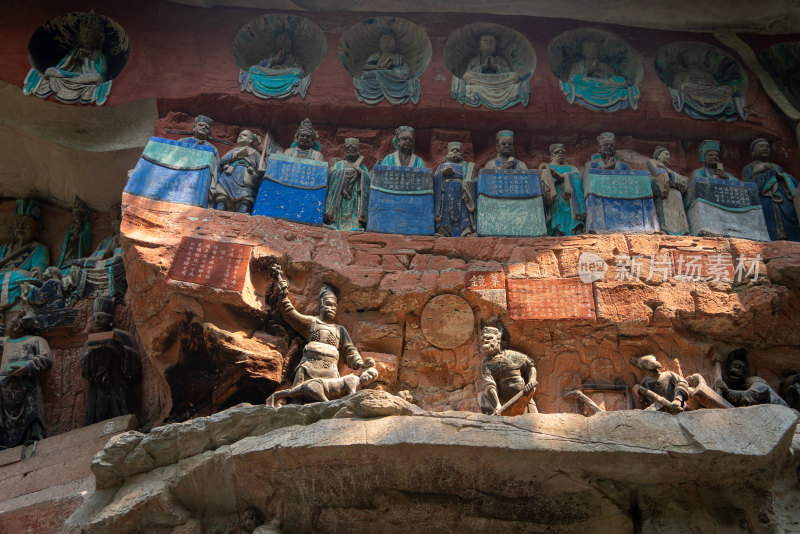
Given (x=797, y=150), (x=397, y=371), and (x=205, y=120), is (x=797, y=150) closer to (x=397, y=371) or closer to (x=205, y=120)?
(x=397, y=371)

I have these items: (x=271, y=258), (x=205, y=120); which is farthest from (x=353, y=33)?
(x=271, y=258)

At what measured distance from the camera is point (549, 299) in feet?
32.0

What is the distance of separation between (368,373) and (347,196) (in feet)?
9.68

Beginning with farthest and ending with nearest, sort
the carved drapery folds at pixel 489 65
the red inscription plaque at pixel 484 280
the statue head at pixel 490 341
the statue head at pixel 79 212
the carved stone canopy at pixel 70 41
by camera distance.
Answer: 1. the carved stone canopy at pixel 70 41
2. the statue head at pixel 79 212
3. the carved drapery folds at pixel 489 65
4. the red inscription plaque at pixel 484 280
5. the statue head at pixel 490 341

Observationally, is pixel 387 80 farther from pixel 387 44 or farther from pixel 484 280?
pixel 484 280

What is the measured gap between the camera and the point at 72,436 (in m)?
9.89

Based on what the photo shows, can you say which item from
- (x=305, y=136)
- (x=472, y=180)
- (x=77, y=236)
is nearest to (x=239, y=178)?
(x=305, y=136)

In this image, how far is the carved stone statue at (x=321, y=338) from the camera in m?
8.88

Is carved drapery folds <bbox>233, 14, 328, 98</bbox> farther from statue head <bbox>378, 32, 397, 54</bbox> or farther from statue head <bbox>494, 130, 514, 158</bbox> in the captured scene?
statue head <bbox>494, 130, 514, 158</bbox>

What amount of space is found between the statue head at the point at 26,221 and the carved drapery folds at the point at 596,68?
784cm

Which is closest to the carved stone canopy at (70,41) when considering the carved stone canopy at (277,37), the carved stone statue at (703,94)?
the carved stone canopy at (277,37)

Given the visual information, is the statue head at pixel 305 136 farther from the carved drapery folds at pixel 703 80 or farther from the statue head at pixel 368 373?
the carved drapery folds at pixel 703 80

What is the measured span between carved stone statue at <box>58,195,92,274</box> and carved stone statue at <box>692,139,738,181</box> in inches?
332
